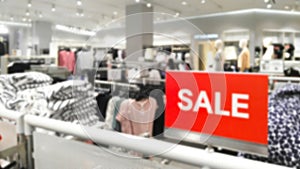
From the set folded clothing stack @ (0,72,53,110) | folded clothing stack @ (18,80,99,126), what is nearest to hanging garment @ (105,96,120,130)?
folded clothing stack @ (18,80,99,126)

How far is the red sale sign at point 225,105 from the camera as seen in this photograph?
2.56ft

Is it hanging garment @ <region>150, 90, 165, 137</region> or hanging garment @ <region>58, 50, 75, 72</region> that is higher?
hanging garment @ <region>58, 50, 75, 72</region>

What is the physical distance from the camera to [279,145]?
0.99m

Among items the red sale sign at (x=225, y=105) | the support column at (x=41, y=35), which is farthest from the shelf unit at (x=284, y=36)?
the red sale sign at (x=225, y=105)

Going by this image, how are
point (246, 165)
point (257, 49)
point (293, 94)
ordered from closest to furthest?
point (246, 165) → point (293, 94) → point (257, 49)

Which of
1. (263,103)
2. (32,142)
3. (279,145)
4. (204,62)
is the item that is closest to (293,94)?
(279,145)

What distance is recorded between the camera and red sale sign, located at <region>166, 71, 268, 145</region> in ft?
2.56

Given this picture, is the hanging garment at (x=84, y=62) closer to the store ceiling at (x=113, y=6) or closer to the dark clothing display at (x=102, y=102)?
the dark clothing display at (x=102, y=102)

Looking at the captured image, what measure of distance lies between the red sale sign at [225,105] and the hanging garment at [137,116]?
0.07 meters

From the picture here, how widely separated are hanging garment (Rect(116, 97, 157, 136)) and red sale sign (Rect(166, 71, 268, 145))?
74 mm

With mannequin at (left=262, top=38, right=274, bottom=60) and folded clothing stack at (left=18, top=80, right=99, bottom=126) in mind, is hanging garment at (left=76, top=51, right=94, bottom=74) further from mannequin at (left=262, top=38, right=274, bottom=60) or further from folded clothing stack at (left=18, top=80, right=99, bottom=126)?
mannequin at (left=262, top=38, right=274, bottom=60)

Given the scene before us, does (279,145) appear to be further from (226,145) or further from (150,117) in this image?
(150,117)

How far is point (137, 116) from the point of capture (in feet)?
2.71

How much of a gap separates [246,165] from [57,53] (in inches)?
299
